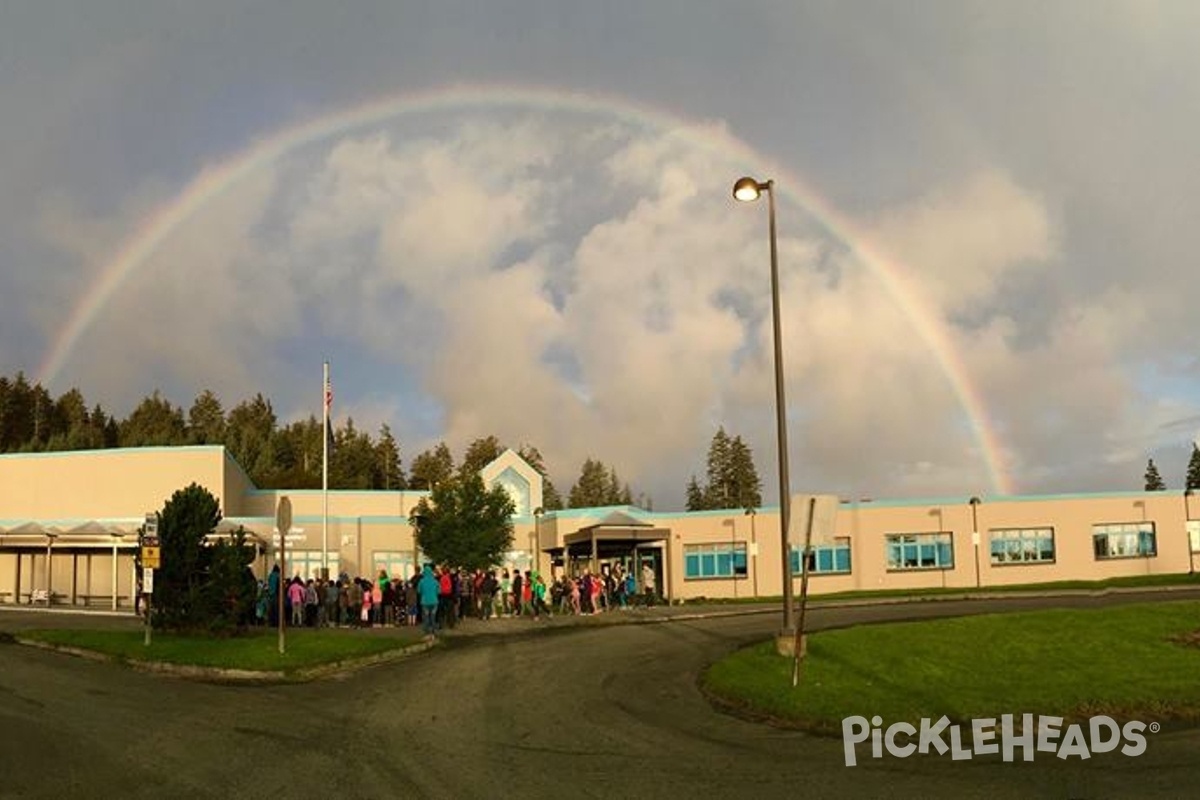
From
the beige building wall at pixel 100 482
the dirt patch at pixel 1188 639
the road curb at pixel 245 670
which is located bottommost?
the road curb at pixel 245 670

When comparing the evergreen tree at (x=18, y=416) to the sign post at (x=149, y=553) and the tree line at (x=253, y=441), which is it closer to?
the tree line at (x=253, y=441)

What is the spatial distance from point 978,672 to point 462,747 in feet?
30.3

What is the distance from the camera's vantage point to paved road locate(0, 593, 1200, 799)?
9945 mm

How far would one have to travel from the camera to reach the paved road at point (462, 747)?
995 cm

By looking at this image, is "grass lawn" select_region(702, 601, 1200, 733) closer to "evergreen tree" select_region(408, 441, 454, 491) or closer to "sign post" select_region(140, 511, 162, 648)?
"sign post" select_region(140, 511, 162, 648)

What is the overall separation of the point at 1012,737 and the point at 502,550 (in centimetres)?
4444

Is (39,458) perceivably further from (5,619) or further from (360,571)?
(5,619)

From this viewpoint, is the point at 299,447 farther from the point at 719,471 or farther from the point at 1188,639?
the point at 1188,639

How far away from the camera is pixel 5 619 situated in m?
33.0

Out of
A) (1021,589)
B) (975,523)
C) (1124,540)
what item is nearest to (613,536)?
(1021,589)

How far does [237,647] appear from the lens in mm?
22828

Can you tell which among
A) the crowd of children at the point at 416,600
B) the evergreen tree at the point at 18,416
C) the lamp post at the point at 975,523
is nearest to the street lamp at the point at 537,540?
the crowd of children at the point at 416,600

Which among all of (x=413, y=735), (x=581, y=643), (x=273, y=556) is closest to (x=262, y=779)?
(x=413, y=735)

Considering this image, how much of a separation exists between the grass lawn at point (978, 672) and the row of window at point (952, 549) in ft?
107
